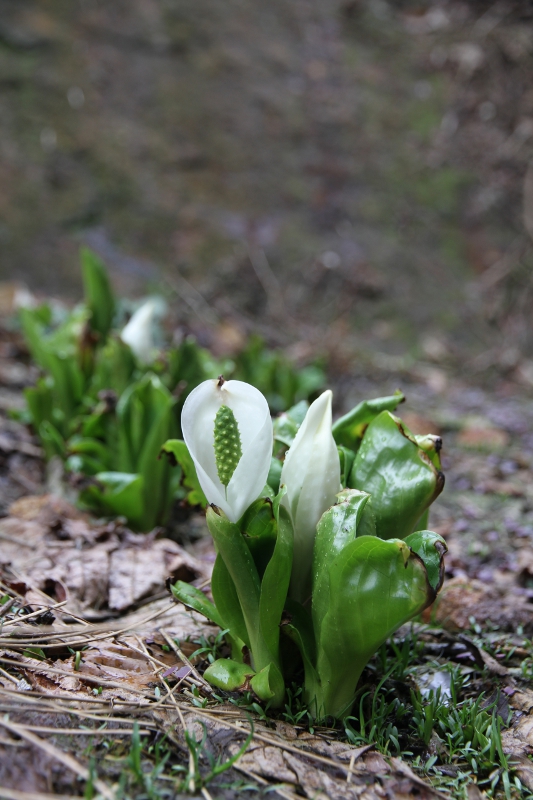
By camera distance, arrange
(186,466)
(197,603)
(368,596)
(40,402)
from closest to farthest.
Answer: (368,596)
(197,603)
(186,466)
(40,402)

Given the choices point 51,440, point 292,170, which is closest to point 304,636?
point 51,440

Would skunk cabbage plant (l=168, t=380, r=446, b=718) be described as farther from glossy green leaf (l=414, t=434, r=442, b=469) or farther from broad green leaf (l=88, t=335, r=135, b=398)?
broad green leaf (l=88, t=335, r=135, b=398)

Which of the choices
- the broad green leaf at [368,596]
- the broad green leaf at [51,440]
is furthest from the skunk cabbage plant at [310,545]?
the broad green leaf at [51,440]

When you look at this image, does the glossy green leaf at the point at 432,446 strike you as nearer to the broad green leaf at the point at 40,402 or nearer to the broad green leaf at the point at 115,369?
the broad green leaf at the point at 115,369

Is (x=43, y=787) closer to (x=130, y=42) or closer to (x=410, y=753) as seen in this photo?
(x=410, y=753)

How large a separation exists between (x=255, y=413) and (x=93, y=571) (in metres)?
0.83

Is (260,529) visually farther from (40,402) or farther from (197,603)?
(40,402)

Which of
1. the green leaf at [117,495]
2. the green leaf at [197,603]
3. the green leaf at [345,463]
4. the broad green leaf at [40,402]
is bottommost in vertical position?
the green leaf at [117,495]

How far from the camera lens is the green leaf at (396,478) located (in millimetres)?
1167

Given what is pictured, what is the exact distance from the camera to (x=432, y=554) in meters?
1.05

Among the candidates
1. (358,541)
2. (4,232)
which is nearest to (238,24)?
(4,232)

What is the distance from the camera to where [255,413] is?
3.59 ft

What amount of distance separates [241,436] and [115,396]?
1.21m

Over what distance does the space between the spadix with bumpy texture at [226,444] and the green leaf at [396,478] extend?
314mm
